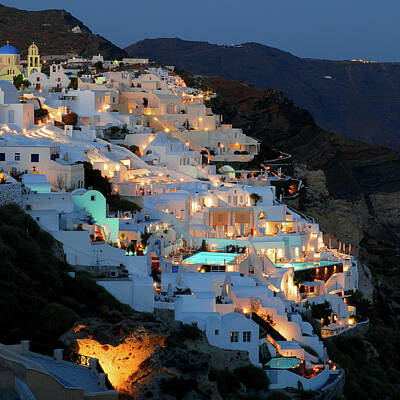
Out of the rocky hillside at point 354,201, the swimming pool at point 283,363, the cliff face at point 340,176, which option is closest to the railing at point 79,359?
the swimming pool at point 283,363

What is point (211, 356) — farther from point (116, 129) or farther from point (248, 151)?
point (248, 151)

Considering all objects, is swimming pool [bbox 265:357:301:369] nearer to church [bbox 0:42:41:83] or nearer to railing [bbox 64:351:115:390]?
railing [bbox 64:351:115:390]

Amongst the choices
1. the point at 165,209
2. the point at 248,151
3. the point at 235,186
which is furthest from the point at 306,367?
the point at 248,151

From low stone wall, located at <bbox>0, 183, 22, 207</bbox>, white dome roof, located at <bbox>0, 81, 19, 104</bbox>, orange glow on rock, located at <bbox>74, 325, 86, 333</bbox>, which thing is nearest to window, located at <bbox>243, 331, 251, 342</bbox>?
orange glow on rock, located at <bbox>74, 325, 86, 333</bbox>

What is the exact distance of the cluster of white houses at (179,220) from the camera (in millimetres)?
31391

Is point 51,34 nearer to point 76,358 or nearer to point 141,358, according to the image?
point 141,358

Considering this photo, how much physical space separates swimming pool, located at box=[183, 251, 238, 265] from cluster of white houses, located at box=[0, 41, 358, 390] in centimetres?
9

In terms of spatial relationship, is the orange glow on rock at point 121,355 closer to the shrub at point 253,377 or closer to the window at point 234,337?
the shrub at point 253,377

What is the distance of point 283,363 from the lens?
30.3 m

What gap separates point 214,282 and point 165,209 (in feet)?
32.4

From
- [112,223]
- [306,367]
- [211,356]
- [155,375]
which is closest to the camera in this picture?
[155,375]

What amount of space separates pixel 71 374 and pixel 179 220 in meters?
21.4

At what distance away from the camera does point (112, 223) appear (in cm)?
3678

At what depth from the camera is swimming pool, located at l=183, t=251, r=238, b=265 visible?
1529 inches
